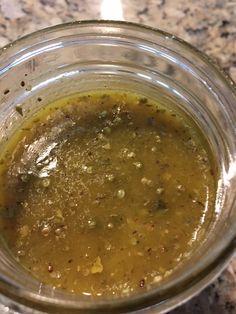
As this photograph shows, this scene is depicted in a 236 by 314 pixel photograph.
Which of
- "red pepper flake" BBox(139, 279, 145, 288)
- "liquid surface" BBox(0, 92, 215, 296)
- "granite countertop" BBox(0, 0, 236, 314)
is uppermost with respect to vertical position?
"granite countertop" BBox(0, 0, 236, 314)

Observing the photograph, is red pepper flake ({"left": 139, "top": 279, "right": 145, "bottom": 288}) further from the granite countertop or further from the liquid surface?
the granite countertop

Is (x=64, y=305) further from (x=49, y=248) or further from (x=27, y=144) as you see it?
(x=27, y=144)

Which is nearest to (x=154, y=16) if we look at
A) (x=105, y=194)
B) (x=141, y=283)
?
(x=105, y=194)

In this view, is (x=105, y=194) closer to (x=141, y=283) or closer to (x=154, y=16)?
(x=141, y=283)

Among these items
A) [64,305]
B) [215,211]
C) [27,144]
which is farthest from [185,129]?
[64,305]

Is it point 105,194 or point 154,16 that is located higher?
point 154,16

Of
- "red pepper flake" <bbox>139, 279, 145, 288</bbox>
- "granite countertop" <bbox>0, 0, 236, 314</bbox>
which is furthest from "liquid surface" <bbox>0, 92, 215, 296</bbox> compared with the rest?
"granite countertop" <bbox>0, 0, 236, 314</bbox>
